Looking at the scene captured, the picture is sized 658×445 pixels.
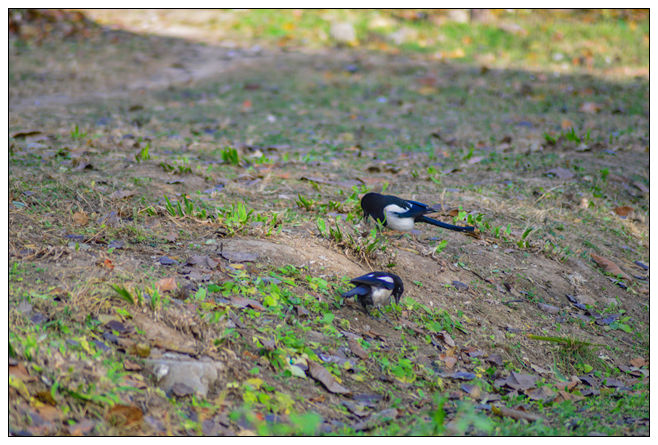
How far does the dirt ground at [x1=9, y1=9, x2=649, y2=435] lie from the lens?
272cm

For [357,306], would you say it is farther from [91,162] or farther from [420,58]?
[420,58]

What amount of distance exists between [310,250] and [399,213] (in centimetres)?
71

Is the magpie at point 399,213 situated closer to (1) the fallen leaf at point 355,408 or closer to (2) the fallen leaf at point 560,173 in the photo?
(1) the fallen leaf at point 355,408

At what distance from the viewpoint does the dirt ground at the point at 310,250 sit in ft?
8.91

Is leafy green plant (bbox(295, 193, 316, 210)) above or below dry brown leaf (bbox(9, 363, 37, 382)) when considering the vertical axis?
below

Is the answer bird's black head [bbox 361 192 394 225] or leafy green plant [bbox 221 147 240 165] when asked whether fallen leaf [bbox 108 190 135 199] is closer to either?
leafy green plant [bbox 221 147 240 165]

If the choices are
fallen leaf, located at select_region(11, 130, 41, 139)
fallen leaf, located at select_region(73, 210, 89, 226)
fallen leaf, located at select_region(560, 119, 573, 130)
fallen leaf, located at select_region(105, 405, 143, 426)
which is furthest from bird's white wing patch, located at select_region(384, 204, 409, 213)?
fallen leaf, located at select_region(560, 119, 573, 130)

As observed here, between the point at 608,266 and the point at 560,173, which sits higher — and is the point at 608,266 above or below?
below

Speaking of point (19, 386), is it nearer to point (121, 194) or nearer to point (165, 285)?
point (165, 285)

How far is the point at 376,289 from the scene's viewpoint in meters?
3.32

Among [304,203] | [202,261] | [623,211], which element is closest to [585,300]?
[623,211]

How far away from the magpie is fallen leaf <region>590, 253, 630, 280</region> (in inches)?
41.6

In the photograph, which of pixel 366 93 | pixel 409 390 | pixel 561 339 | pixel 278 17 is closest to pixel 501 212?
pixel 561 339

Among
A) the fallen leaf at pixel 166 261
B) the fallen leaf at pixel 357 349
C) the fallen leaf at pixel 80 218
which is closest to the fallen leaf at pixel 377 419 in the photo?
the fallen leaf at pixel 357 349
